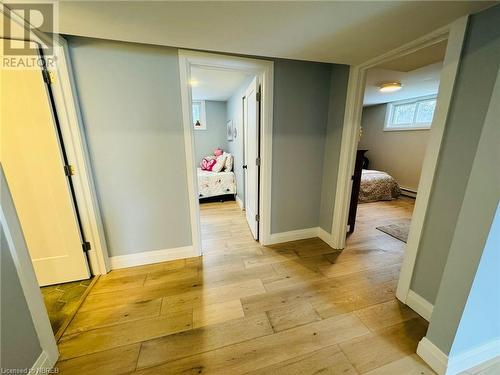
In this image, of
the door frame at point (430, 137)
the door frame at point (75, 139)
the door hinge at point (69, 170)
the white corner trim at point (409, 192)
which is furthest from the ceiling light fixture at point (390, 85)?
the door hinge at point (69, 170)

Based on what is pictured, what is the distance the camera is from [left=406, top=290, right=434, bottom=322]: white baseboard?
1497 mm

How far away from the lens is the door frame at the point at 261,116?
1.86 meters

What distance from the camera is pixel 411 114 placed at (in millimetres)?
5012

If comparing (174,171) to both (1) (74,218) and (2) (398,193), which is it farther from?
(2) (398,193)

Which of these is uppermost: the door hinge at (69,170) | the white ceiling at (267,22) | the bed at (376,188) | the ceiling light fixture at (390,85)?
the ceiling light fixture at (390,85)

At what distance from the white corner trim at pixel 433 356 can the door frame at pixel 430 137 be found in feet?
1.55

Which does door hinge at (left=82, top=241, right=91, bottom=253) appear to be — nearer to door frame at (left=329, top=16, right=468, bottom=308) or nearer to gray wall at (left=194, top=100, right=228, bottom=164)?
door frame at (left=329, top=16, right=468, bottom=308)

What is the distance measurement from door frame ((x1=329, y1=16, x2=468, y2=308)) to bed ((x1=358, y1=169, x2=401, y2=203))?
7.46 ft

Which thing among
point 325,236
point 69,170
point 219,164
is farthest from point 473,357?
point 219,164

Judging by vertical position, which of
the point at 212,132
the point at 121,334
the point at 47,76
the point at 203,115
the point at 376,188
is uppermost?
the point at 203,115

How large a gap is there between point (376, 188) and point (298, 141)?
2.99 metres

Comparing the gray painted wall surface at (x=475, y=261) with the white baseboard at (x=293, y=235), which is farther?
the white baseboard at (x=293, y=235)

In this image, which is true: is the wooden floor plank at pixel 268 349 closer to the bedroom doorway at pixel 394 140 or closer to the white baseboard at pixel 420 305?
the white baseboard at pixel 420 305

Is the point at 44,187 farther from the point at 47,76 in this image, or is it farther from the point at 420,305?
the point at 420,305
